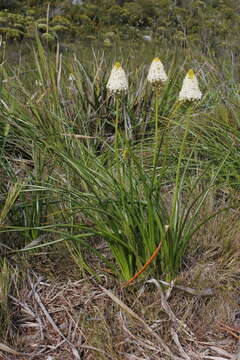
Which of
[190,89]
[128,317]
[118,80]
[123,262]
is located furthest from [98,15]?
[128,317]

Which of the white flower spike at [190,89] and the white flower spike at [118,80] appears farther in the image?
the white flower spike at [118,80]

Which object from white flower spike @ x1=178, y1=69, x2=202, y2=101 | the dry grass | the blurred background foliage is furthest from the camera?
the blurred background foliage

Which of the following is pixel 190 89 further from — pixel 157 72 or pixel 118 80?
pixel 118 80

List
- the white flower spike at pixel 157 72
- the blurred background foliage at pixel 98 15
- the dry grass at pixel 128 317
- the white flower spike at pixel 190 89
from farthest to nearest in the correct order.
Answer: the blurred background foliage at pixel 98 15 → the white flower spike at pixel 157 72 → the white flower spike at pixel 190 89 → the dry grass at pixel 128 317

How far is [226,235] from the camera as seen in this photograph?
1997 millimetres

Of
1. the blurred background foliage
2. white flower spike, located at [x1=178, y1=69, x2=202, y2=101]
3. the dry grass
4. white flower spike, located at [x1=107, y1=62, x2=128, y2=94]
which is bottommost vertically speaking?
the blurred background foliage

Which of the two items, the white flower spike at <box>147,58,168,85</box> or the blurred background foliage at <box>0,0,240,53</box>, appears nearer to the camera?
the white flower spike at <box>147,58,168,85</box>

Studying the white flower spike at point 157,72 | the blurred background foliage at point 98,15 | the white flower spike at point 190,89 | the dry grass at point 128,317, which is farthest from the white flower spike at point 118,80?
the blurred background foliage at point 98,15

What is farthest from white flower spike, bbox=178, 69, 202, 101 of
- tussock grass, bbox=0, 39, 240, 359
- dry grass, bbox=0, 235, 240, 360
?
dry grass, bbox=0, 235, 240, 360

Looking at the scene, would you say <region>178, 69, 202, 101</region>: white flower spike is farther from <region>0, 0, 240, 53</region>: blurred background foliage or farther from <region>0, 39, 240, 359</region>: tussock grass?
<region>0, 0, 240, 53</region>: blurred background foliage

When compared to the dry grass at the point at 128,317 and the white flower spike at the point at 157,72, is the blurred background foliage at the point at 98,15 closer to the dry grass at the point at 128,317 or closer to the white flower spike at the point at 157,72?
the white flower spike at the point at 157,72

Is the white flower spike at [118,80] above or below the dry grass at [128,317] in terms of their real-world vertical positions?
above

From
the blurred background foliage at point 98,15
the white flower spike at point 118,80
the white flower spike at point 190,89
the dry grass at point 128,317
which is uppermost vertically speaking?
the white flower spike at point 190,89

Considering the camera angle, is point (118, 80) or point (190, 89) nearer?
point (190, 89)
